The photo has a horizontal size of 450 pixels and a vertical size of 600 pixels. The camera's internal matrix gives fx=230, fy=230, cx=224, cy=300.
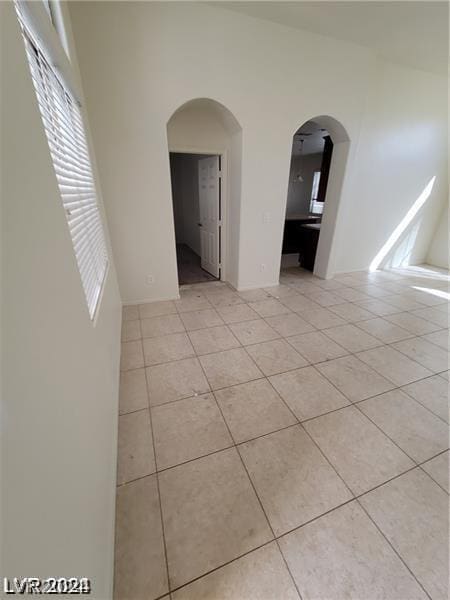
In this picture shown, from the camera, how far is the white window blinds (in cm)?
111

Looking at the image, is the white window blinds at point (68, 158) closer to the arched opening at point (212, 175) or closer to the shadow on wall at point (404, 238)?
the arched opening at point (212, 175)

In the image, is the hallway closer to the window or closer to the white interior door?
the white interior door

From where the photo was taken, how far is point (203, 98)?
105 inches

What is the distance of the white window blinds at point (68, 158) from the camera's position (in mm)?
1108

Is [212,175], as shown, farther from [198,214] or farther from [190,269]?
[190,269]

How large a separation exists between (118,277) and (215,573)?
9.64ft

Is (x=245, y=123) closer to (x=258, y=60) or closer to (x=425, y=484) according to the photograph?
(x=258, y=60)

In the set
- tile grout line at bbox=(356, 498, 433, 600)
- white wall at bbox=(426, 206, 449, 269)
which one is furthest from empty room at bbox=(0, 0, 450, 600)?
white wall at bbox=(426, 206, 449, 269)

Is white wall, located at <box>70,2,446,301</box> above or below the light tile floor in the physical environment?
above

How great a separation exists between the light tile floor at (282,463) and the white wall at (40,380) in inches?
13.7

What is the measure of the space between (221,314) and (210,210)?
1.97 meters

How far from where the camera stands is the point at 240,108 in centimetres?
280

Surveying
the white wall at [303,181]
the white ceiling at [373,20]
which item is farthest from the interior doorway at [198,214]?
the white wall at [303,181]

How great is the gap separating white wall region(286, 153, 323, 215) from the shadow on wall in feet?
14.1
